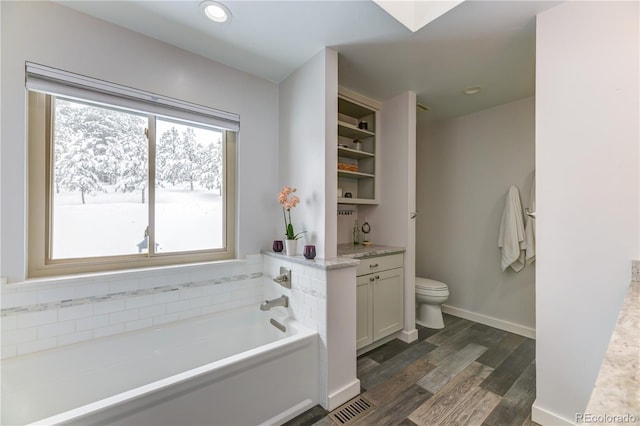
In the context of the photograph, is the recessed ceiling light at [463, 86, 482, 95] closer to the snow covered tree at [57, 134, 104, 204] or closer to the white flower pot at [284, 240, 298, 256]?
the white flower pot at [284, 240, 298, 256]

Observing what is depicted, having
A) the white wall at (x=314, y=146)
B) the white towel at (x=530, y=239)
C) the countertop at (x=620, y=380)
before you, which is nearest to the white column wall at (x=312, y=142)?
the white wall at (x=314, y=146)

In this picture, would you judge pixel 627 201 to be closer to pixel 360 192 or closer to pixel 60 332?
pixel 360 192

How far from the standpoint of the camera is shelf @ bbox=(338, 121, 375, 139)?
253 cm

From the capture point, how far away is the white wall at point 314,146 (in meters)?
1.89

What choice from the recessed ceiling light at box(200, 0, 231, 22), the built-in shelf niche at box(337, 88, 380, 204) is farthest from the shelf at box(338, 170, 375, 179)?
the recessed ceiling light at box(200, 0, 231, 22)

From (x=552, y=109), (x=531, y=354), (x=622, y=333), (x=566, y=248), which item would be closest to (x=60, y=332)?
(x=622, y=333)

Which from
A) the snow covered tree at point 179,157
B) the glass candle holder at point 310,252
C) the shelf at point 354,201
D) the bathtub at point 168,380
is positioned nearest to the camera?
the bathtub at point 168,380

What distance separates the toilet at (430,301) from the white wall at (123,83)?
1738 millimetres

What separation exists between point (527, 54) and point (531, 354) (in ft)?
8.09

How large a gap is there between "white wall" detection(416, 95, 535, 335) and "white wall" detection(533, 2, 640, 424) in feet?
4.49

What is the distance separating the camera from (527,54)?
1.92 meters

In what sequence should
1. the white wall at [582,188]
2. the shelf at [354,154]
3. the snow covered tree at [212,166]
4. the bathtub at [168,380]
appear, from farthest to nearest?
the shelf at [354,154] < the snow covered tree at [212,166] < the white wall at [582,188] < the bathtub at [168,380]

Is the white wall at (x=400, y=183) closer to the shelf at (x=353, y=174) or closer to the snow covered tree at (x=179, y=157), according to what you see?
the shelf at (x=353, y=174)

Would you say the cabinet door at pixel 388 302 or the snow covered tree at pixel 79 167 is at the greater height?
the snow covered tree at pixel 79 167
